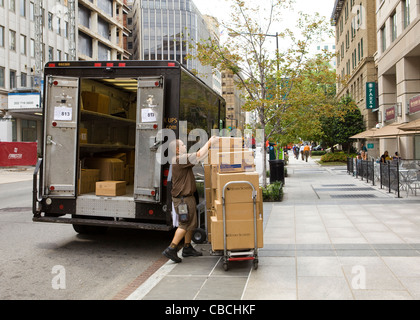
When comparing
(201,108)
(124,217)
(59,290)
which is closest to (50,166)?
(124,217)

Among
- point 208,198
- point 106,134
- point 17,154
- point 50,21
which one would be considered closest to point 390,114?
point 106,134

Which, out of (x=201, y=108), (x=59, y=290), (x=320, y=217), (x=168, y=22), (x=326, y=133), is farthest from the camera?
(x=168, y=22)

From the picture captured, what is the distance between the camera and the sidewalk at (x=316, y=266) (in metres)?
4.78

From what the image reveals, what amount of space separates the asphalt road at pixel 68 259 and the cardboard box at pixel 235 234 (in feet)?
4.24

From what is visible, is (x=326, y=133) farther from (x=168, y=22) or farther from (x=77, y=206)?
(x=168, y=22)

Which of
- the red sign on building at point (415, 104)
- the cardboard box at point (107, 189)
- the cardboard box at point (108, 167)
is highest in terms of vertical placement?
the red sign on building at point (415, 104)

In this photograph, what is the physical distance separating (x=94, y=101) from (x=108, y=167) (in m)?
1.35

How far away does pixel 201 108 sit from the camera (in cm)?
908

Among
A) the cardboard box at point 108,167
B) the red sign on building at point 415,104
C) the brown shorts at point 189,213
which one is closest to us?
the brown shorts at point 189,213

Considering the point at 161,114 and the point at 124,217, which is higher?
the point at 161,114

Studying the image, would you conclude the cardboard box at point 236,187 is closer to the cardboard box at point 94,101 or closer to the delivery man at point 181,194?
the delivery man at point 181,194

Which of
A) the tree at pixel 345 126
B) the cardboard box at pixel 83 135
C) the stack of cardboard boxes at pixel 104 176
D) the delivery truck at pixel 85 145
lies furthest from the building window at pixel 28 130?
the delivery truck at pixel 85 145

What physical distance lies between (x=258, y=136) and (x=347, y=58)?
36.4 m

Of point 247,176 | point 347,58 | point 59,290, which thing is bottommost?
point 59,290
